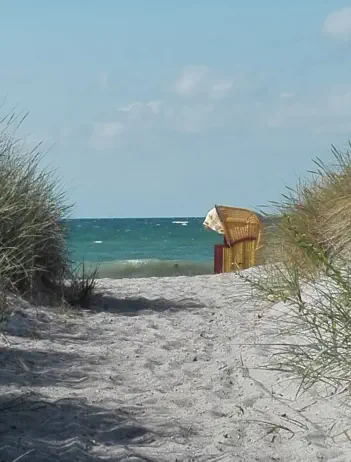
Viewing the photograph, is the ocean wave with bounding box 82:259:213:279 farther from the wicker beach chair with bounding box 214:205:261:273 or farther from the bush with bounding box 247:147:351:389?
the bush with bounding box 247:147:351:389

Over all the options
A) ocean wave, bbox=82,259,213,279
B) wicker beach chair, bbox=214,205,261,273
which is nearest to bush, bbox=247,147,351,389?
wicker beach chair, bbox=214,205,261,273

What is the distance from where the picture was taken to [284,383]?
4793mm

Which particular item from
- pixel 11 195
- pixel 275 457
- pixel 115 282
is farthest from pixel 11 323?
pixel 115 282

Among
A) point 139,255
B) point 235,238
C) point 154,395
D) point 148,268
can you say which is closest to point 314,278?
point 154,395

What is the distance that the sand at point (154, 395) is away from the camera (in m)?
3.80

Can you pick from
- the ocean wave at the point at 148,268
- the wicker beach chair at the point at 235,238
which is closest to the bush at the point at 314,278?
the wicker beach chair at the point at 235,238

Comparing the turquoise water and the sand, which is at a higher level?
the turquoise water

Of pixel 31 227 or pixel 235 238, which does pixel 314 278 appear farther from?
pixel 235 238

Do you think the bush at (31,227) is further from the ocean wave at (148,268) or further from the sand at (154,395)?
the ocean wave at (148,268)

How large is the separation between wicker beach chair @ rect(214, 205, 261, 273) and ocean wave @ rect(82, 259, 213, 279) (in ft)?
13.6

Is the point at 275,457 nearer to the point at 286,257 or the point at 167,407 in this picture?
the point at 167,407

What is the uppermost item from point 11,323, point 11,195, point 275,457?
point 11,195

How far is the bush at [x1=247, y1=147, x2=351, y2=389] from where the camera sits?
160 inches

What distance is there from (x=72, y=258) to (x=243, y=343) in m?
3.05
